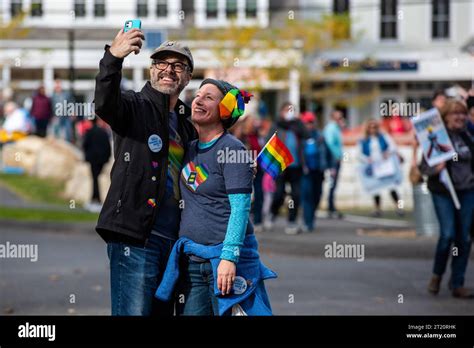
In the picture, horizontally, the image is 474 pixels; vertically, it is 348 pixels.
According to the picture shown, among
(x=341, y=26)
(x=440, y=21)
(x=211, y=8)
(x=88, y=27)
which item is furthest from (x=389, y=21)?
(x=88, y=27)

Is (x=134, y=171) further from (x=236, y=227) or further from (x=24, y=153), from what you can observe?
(x=24, y=153)

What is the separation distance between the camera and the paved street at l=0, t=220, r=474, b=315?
408 inches

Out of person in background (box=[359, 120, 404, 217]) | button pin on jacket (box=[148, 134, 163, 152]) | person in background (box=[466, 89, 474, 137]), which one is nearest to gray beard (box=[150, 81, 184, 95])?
button pin on jacket (box=[148, 134, 163, 152])

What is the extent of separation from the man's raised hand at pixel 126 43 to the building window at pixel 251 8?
140 feet

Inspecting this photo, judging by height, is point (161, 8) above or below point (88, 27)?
above

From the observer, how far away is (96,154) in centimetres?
2039

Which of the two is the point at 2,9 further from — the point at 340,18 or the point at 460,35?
the point at 460,35

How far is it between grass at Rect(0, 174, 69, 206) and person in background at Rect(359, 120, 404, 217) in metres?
5.53

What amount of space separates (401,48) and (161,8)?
1073 centimetres
